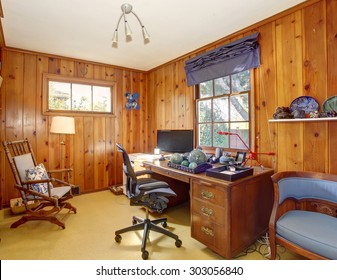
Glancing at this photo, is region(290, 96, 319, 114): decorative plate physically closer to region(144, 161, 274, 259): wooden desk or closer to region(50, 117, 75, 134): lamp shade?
region(144, 161, 274, 259): wooden desk

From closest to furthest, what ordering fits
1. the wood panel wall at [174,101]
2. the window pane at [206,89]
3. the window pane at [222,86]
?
the wood panel wall at [174,101], the window pane at [222,86], the window pane at [206,89]

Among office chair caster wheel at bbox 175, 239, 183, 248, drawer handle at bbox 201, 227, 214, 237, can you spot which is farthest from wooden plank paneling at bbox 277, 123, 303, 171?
office chair caster wheel at bbox 175, 239, 183, 248

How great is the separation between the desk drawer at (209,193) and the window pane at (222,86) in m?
1.46

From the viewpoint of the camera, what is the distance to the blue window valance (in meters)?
2.34

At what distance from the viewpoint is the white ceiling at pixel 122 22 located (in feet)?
6.55

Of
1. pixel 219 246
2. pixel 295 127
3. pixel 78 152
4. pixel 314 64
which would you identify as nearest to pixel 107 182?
pixel 78 152

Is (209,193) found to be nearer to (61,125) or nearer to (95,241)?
(95,241)

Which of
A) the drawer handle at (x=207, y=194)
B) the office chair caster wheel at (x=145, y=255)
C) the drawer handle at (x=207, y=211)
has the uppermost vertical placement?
the drawer handle at (x=207, y=194)

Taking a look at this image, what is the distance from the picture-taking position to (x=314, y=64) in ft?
6.33

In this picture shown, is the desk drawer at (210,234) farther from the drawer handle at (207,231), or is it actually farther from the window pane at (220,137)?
the window pane at (220,137)

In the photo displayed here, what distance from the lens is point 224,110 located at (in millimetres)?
2801

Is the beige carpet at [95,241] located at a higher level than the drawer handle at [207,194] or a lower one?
lower

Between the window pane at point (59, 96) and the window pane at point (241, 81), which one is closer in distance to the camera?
the window pane at point (241, 81)

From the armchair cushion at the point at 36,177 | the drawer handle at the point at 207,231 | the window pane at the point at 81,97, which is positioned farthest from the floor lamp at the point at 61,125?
the drawer handle at the point at 207,231
